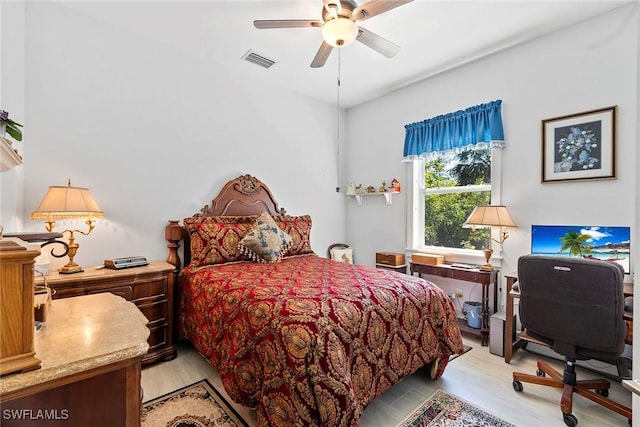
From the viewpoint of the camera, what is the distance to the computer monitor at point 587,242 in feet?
→ 7.64

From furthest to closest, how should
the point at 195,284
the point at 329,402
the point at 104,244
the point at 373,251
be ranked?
the point at 373,251 < the point at 104,244 < the point at 195,284 < the point at 329,402

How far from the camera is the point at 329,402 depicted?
1423 mm

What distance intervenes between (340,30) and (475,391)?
2.69 metres

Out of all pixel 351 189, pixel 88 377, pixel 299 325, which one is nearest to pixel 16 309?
pixel 88 377

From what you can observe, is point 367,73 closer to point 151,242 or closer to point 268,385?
point 151,242

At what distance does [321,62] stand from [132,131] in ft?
6.17

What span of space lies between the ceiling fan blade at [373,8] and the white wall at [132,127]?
198 centimetres

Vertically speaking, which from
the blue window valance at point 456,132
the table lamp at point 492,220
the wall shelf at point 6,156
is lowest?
the table lamp at point 492,220

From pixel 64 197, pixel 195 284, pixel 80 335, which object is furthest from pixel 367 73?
pixel 80 335

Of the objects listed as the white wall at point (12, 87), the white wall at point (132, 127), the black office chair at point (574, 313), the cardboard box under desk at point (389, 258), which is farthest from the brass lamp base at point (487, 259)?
the white wall at point (12, 87)

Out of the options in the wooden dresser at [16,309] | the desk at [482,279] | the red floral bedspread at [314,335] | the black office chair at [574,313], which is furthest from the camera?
the desk at [482,279]

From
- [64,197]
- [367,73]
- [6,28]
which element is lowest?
[64,197]

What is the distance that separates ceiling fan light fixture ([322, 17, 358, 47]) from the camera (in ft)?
6.37

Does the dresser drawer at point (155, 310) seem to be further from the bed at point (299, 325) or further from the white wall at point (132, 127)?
the white wall at point (132, 127)
